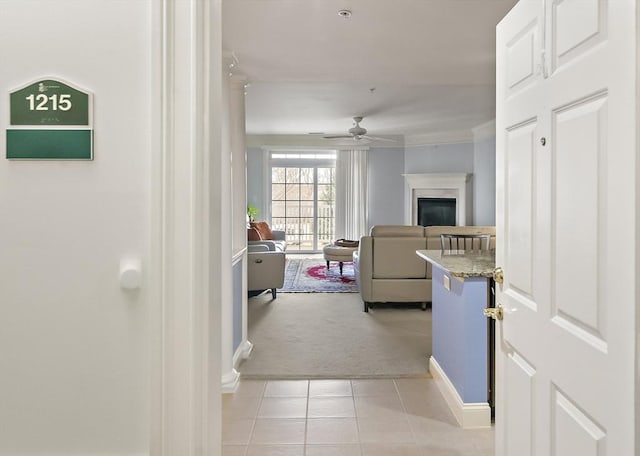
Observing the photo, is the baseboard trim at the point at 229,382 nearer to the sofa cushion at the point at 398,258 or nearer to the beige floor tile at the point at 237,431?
the beige floor tile at the point at 237,431

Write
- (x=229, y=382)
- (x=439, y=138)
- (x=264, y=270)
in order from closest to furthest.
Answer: (x=229, y=382)
(x=264, y=270)
(x=439, y=138)

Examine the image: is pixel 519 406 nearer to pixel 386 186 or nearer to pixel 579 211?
pixel 579 211

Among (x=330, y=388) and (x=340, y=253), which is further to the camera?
(x=340, y=253)

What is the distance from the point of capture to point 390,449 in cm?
243

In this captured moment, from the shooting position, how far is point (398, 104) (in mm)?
6504

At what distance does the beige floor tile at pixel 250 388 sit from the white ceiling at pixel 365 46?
244 centimetres

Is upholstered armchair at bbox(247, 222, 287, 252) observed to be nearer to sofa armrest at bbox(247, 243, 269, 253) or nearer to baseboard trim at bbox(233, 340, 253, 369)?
sofa armrest at bbox(247, 243, 269, 253)

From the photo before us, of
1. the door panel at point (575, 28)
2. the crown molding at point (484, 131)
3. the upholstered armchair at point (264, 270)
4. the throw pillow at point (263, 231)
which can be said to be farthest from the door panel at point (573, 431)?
the throw pillow at point (263, 231)

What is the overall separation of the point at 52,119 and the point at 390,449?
2206 mm

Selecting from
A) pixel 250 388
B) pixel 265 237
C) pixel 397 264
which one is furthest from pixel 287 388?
pixel 265 237

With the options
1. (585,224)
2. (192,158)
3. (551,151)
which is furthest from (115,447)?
(551,151)

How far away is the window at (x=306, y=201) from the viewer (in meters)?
10.2

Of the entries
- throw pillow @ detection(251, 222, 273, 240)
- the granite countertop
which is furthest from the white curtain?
the granite countertop

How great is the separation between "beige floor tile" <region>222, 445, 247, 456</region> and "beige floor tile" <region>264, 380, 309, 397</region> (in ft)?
2.26
